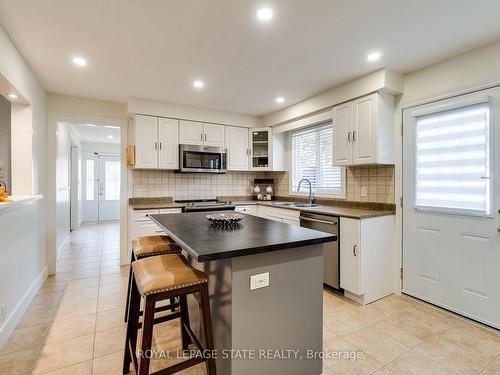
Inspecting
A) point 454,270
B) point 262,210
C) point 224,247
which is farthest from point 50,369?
point 454,270

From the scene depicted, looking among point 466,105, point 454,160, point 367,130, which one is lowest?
point 454,160

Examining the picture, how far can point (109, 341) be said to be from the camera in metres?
2.02

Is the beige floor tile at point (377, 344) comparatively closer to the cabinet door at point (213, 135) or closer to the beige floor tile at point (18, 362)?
the beige floor tile at point (18, 362)

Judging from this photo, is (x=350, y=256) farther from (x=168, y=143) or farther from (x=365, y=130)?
(x=168, y=143)

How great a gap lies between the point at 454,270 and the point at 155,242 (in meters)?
2.76

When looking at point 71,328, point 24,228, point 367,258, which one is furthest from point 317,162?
point 24,228

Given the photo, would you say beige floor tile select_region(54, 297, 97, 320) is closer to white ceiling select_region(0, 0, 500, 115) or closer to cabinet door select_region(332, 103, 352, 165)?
white ceiling select_region(0, 0, 500, 115)

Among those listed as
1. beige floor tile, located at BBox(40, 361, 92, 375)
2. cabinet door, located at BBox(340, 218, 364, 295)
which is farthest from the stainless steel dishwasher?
beige floor tile, located at BBox(40, 361, 92, 375)

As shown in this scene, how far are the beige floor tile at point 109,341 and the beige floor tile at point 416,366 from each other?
77.5 inches

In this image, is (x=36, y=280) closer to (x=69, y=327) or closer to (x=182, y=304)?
(x=69, y=327)

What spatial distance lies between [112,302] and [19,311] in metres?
0.74

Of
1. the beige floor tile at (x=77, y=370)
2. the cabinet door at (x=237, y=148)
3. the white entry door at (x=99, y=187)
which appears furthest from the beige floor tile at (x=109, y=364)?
A: the white entry door at (x=99, y=187)

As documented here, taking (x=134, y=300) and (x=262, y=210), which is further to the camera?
(x=262, y=210)

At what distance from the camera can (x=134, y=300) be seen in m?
1.61
